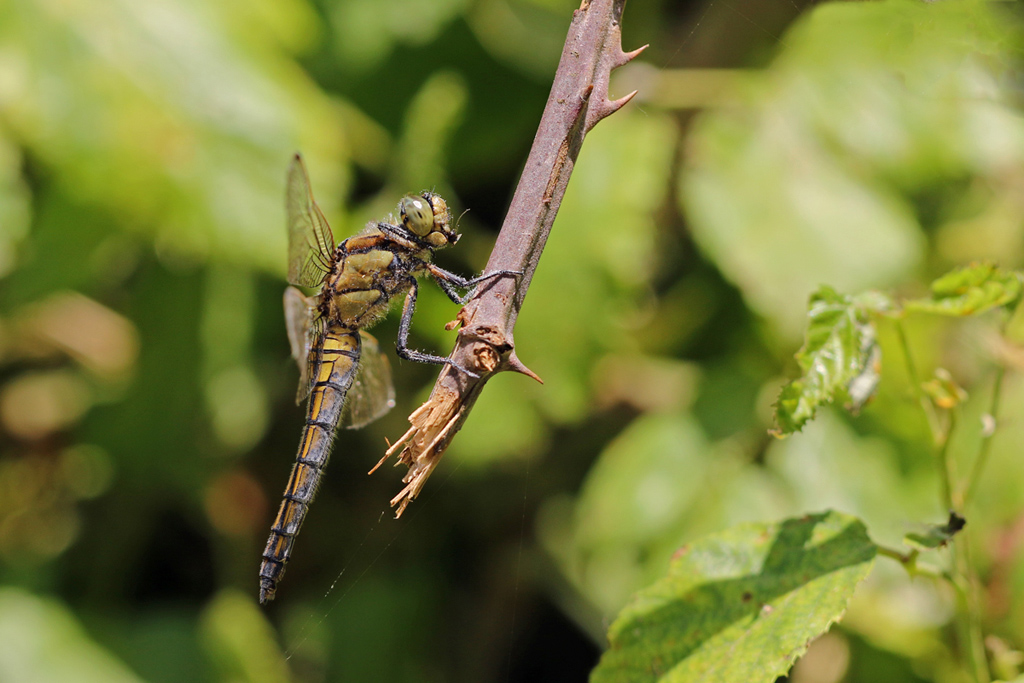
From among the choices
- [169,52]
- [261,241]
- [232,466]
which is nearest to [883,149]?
[261,241]

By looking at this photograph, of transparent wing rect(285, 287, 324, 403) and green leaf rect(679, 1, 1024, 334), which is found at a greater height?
green leaf rect(679, 1, 1024, 334)

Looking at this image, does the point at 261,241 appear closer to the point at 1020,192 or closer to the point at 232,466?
the point at 232,466

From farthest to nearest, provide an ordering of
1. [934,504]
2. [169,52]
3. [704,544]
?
[169,52] < [934,504] < [704,544]

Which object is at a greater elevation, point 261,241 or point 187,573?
point 261,241

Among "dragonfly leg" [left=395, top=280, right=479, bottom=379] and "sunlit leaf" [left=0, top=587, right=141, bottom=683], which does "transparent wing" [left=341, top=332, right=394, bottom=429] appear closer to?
"dragonfly leg" [left=395, top=280, right=479, bottom=379]

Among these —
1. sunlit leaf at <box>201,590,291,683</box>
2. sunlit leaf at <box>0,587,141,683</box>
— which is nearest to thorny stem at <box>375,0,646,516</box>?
sunlit leaf at <box>201,590,291,683</box>

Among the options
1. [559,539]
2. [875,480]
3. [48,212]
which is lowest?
[559,539]

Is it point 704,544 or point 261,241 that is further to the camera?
point 261,241

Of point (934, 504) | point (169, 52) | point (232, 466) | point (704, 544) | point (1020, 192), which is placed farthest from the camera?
point (232, 466)
